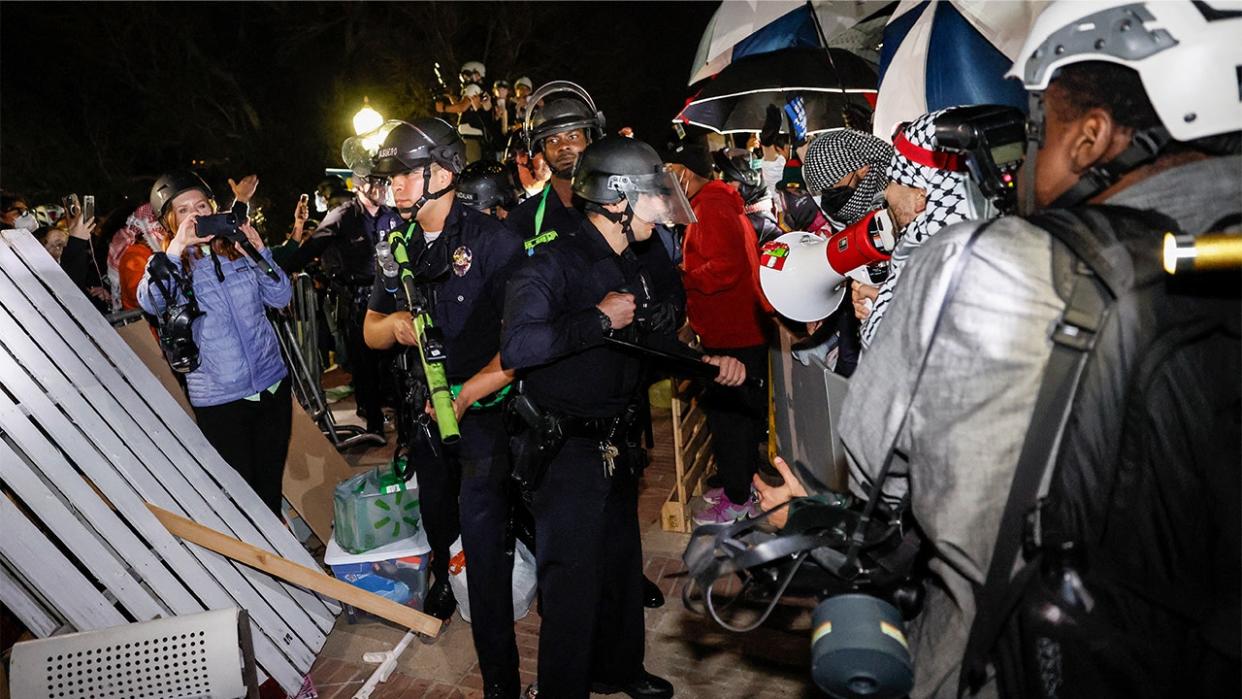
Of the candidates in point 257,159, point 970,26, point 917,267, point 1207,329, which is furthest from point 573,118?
point 257,159

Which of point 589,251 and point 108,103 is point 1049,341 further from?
point 108,103

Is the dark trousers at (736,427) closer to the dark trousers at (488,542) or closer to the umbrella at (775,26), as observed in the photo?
the dark trousers at (488,542)

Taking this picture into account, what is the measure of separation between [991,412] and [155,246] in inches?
200

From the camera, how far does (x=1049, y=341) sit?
56.6 inches

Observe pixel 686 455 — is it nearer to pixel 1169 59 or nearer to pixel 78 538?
pixel 78 538

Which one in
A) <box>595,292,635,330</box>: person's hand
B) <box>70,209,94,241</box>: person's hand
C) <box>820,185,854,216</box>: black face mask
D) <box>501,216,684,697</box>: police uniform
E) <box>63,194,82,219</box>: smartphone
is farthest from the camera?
<box>63,194,82,219</box>: smartphone

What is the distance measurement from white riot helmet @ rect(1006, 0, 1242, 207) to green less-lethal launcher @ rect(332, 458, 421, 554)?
379 centimetres

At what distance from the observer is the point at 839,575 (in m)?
1.76

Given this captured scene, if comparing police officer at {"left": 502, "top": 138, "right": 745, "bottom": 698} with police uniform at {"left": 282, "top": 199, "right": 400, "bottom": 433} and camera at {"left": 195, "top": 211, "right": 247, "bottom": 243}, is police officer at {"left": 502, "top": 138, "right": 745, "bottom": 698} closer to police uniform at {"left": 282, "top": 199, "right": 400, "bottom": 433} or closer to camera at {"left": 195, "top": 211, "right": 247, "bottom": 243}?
camera at {"left": 195, "top": 211, "right": 247, "bottom": 243}

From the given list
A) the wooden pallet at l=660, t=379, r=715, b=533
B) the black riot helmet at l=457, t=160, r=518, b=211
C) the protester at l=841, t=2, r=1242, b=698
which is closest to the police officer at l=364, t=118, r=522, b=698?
the wooden pallet at l=660, t=379, r=715, b=533

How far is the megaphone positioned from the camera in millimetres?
3160

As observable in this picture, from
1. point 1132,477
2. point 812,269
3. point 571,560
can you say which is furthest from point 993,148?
point 571,560

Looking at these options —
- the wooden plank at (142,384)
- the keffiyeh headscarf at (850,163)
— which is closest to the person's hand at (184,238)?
the wooden plank at (142,384)

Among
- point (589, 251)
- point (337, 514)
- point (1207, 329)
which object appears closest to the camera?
point (1207, 329)
